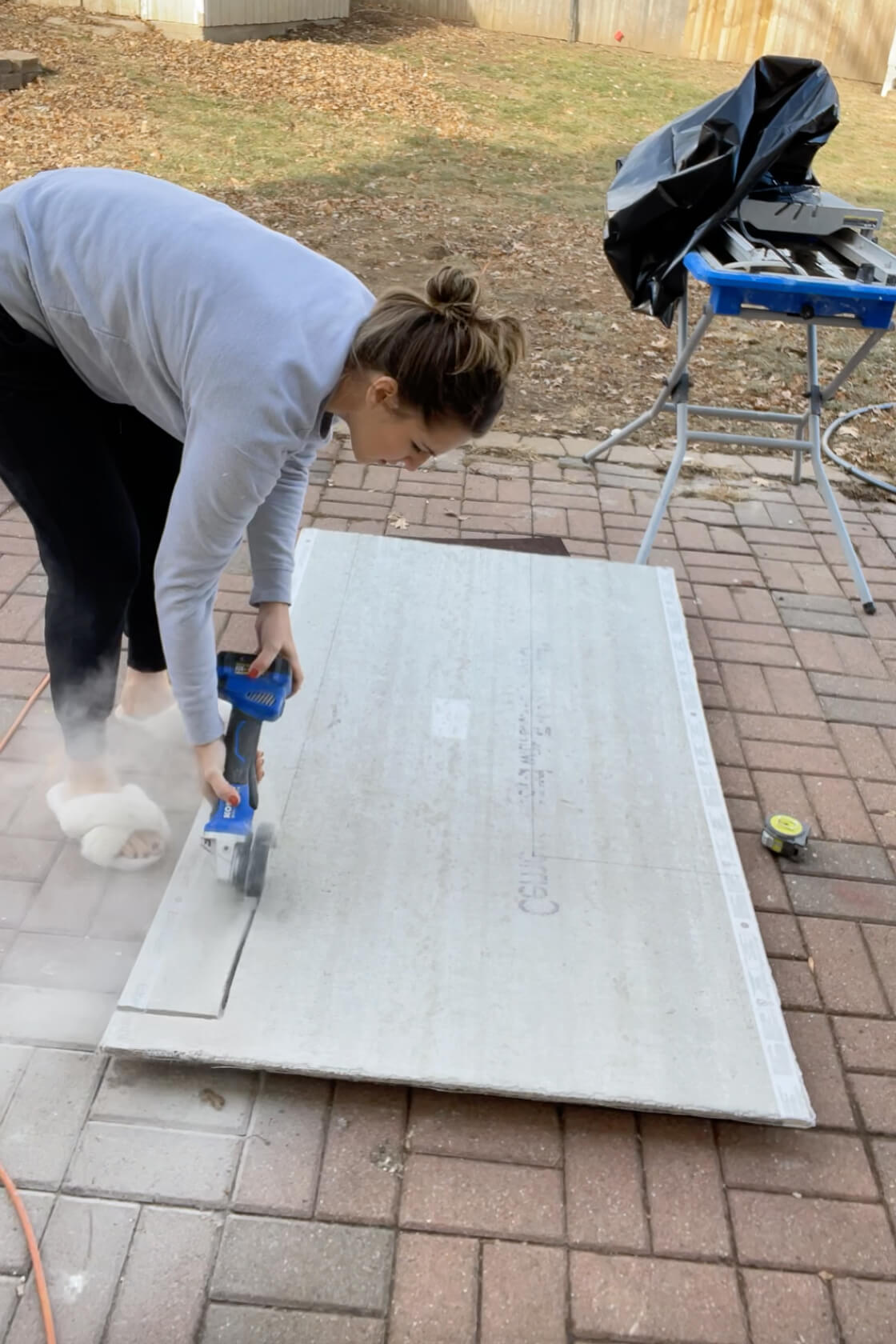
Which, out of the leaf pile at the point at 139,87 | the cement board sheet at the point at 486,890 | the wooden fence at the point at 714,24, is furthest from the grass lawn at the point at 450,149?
the cement board sheet at the point at 486,890

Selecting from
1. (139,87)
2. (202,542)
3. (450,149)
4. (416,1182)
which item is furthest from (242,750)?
(139,87)

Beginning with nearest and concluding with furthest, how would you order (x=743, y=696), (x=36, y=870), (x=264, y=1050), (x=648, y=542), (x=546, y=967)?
(x=264, y=1050)
(x=546, y=967)
(x=36, y=870)
(x=743, y=696)
(x=648, y=542)

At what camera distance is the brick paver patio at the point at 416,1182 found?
149 cm

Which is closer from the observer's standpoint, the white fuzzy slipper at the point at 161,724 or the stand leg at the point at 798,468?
the white fuzzy slipper at the point at 161,724

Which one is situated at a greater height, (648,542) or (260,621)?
(260,621)

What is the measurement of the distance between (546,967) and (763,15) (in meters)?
14.1

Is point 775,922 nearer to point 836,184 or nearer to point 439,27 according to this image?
point 836,184

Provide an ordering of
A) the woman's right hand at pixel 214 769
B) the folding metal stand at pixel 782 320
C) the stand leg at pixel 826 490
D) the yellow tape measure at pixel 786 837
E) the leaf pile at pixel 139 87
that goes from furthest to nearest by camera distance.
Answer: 1. the leaf pile at pixel 139 87
2. the stand leg at pixel 826 490
3. the folding metal stand at pixel 782 320
4. the yellow tape measure at pixel 786 837
5. the woman's right hand at pixel 214 769

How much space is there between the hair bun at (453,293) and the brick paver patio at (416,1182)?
1.29m

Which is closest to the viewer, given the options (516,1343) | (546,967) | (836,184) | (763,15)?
(516,1343)

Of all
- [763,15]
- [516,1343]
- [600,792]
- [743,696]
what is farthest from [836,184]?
[516,1343]

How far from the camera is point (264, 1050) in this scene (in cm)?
173

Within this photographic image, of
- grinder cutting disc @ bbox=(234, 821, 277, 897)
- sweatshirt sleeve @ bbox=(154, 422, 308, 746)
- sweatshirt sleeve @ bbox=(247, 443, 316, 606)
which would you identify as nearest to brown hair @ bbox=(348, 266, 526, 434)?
sweatshirt sleeve @ bbox=(154, 422, 308, 746)

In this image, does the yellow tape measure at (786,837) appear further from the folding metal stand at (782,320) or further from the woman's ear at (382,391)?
the woman's ear at (382,391)
